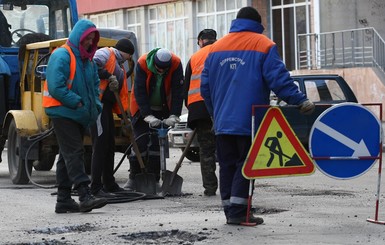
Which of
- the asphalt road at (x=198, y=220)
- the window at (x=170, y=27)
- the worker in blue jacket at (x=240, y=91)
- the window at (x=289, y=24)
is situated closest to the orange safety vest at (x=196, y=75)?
the asphalt road at (x=198, y=220)

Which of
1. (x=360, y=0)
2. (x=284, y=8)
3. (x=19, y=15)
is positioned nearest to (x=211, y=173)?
(x=19, y=15)

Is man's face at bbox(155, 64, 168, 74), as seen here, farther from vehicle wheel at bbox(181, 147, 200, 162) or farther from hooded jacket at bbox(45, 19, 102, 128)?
vehicle wheel at bbox(181, 147, 200, 162)

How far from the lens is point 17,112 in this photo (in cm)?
1711

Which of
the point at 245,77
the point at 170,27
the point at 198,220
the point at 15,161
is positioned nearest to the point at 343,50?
the point at 170,27

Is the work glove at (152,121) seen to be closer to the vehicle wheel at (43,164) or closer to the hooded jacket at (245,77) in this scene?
the hooded jacket at (245,77)

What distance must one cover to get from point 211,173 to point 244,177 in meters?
3.67

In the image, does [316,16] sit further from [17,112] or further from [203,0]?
[17,112]

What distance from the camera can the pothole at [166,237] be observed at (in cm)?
1003

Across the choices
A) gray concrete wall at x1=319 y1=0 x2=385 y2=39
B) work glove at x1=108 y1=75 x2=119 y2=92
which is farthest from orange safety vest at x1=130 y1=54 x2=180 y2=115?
gray concrete wall at x1=319 y1=0 x2=385 y2=39

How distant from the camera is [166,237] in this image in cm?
1030

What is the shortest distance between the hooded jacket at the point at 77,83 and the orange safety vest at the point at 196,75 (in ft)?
6.08

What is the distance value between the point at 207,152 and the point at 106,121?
130 cm

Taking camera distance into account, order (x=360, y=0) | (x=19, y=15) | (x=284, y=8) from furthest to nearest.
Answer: (x=284, y=8) < (x=360, y=0) < (x=19, y=15)

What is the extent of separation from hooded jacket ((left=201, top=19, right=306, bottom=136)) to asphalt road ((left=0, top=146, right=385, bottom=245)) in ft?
3.07
